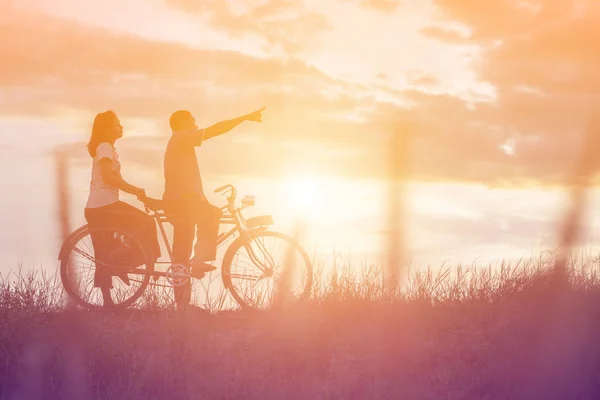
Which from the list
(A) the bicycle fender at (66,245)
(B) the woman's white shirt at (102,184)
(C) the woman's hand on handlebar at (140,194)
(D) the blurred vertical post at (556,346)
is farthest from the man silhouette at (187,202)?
(D) the blurred vertical post at (556,346)

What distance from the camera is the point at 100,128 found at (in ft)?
33.0

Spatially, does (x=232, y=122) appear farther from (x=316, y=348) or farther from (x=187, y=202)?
(x=316, y=348)

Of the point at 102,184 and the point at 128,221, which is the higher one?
the point at 102,184

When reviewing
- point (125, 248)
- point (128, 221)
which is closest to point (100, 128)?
point (128, 221)

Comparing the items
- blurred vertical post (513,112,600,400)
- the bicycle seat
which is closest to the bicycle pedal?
the bicycle seat

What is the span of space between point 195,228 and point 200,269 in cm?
53

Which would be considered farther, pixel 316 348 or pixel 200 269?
pixel 200 269

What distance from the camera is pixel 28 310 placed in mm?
10047

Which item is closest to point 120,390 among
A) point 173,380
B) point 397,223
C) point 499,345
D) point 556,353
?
point 173,380

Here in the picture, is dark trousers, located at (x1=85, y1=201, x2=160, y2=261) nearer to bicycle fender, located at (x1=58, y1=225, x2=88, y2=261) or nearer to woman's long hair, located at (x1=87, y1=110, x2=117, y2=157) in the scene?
bicycle fender, located at (x1=58, y1=225, x2=88, y2=261)

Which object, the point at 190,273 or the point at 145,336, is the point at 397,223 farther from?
the point at 145,336

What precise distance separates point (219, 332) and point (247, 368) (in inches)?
34.0

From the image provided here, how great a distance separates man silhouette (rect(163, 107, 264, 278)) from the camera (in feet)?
33.5

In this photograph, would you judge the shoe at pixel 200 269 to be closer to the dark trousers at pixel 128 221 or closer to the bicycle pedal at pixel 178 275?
the bicycle pedal at pixel 178 275
